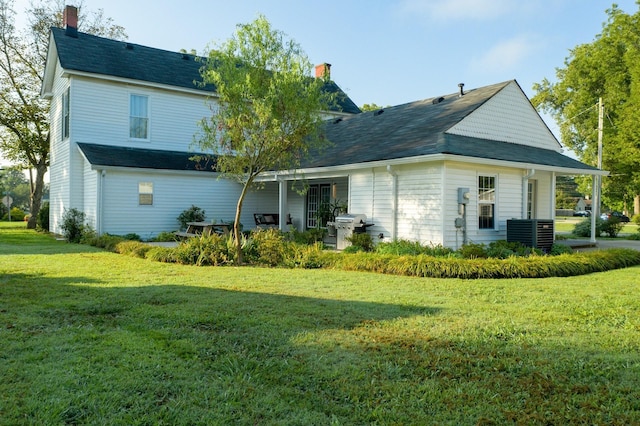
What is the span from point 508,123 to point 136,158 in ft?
43.6

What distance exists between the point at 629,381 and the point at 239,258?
846 cm

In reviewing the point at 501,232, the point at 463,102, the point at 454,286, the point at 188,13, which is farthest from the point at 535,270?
the point at 188,13

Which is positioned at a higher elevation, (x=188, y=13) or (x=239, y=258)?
(x=188, y=13)

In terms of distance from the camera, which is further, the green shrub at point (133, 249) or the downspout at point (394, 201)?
the downspout at point (394, 201)

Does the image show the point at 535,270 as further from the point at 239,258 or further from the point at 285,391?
the point at 285,391

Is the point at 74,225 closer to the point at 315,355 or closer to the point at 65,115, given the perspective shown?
the point at 65,115

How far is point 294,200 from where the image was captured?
781 inches

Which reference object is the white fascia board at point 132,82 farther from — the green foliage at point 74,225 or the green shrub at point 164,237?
the green shrub at point 164,237

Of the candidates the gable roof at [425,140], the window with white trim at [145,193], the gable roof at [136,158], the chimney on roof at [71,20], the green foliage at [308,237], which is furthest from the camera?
the chimney on roof at [71,20]

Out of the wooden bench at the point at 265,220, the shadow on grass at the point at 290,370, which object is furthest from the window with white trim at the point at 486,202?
the wooden bench at the point at 265,220

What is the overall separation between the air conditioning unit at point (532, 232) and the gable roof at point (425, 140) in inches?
67.8

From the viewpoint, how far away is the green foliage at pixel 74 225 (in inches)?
674

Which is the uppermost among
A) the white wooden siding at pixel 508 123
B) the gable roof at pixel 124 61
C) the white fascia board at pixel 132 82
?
the gable roof at pixel 124 61

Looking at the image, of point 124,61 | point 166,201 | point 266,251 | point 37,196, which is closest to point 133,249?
point 266,251
